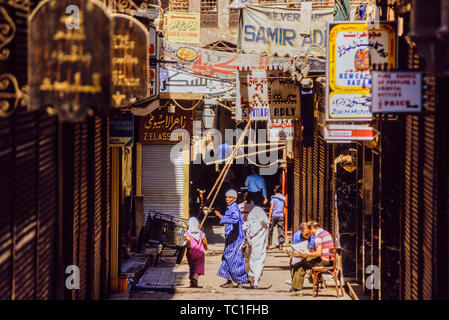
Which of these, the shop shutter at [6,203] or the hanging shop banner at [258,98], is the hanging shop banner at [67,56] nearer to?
the shop shutter at [6,203]

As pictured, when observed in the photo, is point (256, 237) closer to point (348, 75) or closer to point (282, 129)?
point (348, 75)

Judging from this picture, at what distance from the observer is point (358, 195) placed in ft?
48.4

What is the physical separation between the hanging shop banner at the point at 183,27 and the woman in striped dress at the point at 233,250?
13.9 m

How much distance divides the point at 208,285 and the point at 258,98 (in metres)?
4.82

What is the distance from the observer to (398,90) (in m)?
8.91

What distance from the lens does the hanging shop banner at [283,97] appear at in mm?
16750

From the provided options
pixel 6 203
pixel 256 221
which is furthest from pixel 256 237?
pixel 6 203

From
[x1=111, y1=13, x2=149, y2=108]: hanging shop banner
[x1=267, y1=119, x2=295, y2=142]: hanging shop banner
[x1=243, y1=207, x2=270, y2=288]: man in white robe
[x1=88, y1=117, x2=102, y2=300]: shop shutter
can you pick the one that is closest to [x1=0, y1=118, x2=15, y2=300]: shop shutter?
[x1=111, y1=13, x2=149, y2=108]: hanging shop banner

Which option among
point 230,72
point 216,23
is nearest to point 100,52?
point 230,72

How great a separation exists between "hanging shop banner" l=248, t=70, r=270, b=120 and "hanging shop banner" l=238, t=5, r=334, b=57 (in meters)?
2.48

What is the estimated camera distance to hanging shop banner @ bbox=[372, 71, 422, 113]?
8852mm

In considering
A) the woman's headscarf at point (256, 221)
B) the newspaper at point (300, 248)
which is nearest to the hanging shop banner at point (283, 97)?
the woman's headscarf at point (256, 221)
